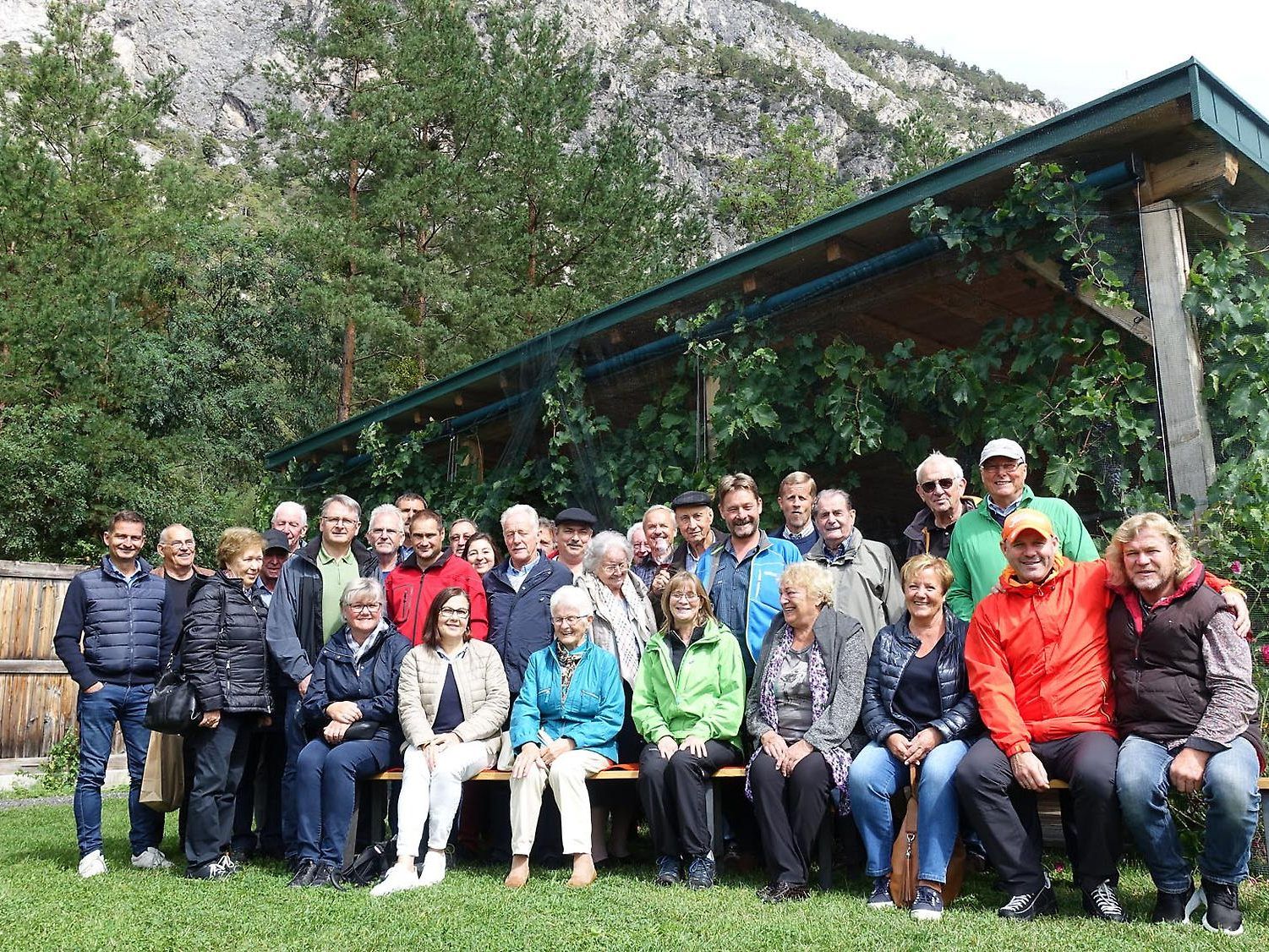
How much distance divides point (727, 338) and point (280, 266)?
1287cm

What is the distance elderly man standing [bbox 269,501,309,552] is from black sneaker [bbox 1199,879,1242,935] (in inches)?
172

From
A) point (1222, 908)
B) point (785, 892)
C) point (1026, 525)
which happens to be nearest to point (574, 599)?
point (785, 892)

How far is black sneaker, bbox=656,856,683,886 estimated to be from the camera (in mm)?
4094

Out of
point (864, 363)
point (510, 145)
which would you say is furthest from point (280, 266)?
point (864, 363)

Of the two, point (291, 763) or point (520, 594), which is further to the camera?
point (520, 594)

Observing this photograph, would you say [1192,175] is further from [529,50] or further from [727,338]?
[529,50]

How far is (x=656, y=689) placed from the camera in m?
4.47

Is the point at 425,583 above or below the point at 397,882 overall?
above

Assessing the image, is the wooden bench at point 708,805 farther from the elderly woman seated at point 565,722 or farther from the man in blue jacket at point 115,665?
the man in blue jacket at point 115,665

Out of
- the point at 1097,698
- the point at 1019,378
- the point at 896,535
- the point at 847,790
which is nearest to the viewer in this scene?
the point at 1097,698

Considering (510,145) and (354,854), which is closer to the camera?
(354,854)

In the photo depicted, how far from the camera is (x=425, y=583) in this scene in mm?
5188

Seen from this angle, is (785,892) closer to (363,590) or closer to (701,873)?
(701,873)

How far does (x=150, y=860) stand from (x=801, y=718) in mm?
3099
